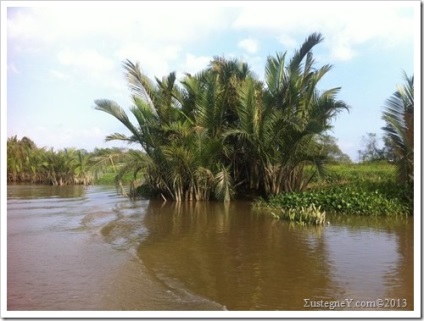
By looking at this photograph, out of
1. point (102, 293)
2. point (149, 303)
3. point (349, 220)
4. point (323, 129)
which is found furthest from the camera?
point (323, 129)

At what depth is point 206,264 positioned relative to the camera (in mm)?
5543

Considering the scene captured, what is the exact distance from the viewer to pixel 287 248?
21.1 feet

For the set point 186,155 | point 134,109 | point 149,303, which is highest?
point 134,109

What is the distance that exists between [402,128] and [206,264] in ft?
21.4

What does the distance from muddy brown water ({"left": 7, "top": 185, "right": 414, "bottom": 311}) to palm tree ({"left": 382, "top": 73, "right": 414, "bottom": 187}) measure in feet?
5.70

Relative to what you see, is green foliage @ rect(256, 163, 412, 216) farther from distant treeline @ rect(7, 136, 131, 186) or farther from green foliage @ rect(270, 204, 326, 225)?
distant treeline @ rect(7, 136, 131, 186)

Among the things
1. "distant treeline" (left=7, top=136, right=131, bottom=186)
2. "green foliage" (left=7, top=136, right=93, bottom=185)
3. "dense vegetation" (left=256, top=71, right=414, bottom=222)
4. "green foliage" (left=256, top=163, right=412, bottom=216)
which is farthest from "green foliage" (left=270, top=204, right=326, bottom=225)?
"green foliage" (left=7, top=136, right=93, bottom=185)

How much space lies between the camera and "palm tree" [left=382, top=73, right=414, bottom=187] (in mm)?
9102

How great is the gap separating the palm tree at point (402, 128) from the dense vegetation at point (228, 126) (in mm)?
1729

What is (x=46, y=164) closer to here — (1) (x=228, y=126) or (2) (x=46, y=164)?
(2) (x=46, y=164)

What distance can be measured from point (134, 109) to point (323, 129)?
20.2ft

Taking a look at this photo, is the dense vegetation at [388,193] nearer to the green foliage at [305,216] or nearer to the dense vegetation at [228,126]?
the green foliage at [305,216]

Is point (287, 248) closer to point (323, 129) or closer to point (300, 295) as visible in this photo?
point (300, 295)

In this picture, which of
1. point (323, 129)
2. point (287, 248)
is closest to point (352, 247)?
point (287, 248)
